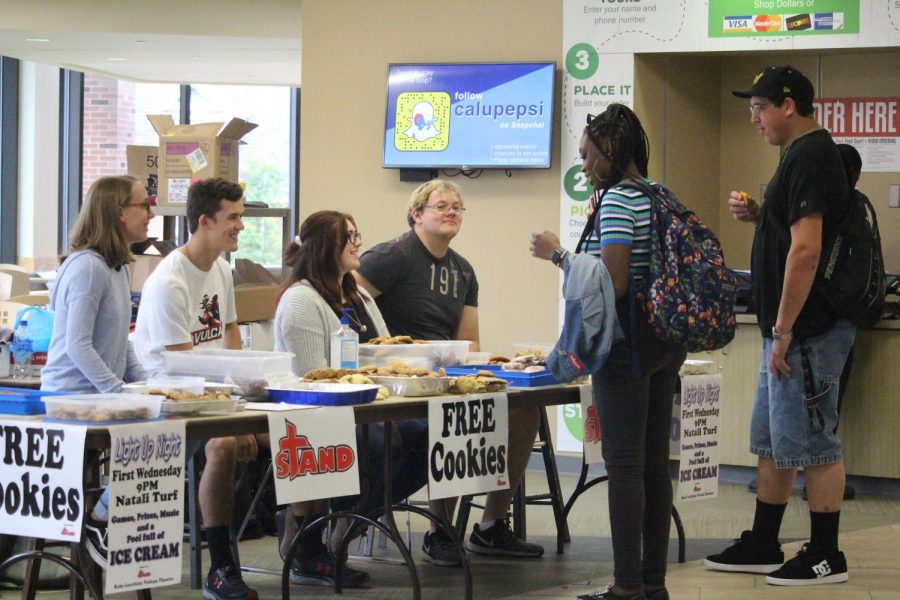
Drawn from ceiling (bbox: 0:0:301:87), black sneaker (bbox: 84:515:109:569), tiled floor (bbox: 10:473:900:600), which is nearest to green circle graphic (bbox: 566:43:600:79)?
tiled floor (bbox: 10:473:900:600)

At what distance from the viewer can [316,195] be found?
22.5ft

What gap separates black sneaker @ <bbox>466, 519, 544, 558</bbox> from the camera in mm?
4707

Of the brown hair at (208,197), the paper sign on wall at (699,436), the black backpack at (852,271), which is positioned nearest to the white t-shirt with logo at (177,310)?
the brown hair at (208,197)

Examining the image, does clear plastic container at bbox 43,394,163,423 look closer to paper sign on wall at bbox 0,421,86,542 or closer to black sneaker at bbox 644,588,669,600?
paper sign on wall at bbox 0,421,86,542

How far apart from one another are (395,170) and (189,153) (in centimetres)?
107

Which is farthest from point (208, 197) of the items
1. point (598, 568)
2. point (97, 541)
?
point (598, 568)

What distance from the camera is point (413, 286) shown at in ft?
16.0

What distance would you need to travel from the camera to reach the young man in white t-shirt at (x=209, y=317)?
3.86 m

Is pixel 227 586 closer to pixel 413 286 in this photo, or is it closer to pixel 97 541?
pixel 97 541

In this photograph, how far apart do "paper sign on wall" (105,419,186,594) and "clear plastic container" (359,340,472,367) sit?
1.22 m

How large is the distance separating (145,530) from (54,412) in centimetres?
36

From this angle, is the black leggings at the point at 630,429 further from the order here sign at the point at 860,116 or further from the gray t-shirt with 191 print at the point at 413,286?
the order here sign at the point at 860,116

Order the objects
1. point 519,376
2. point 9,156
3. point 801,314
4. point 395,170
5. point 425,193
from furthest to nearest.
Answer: point 9,156
point 395,170
point 425,193
point 519,376
point 801,314

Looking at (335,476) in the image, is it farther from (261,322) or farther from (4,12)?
(4,12)
